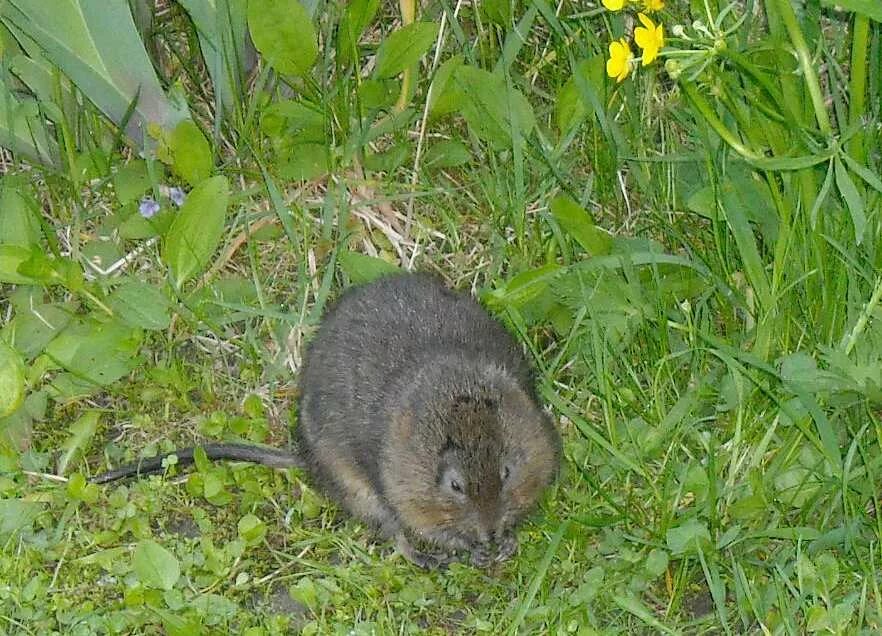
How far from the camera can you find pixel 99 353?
4348 mm

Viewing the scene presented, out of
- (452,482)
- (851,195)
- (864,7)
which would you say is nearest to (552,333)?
(452,482)

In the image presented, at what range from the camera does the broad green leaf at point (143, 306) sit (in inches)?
170

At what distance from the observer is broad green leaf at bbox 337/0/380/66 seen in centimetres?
439

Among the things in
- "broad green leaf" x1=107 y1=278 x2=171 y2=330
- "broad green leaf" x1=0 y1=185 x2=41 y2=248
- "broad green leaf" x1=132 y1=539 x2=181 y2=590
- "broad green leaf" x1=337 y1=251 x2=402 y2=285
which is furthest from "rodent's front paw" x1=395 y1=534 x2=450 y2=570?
"broad green leaf" x1=0 y1=185 x2=41 y2=248

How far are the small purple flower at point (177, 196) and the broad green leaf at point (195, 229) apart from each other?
0.23 meters

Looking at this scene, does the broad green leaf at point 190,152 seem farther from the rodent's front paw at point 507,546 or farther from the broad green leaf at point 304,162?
the rodent's front paw at point 507,546

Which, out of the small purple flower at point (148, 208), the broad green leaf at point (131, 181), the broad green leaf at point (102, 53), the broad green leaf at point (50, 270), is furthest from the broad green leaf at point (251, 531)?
the broad green leaf at point (102, 53)

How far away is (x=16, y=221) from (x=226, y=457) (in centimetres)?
107

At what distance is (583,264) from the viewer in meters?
4.13

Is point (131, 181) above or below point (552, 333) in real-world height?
above

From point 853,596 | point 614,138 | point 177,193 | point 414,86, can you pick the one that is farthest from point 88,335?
point 853,596

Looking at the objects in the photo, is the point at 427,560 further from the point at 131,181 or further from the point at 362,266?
the point at 131,181

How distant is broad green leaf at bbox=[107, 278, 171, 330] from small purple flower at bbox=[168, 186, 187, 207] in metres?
0.37

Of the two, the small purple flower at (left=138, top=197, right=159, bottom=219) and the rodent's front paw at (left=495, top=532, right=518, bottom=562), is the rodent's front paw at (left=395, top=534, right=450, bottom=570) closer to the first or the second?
the rodent's front paw at (left=495, top=532, right=518, bottom=562)
